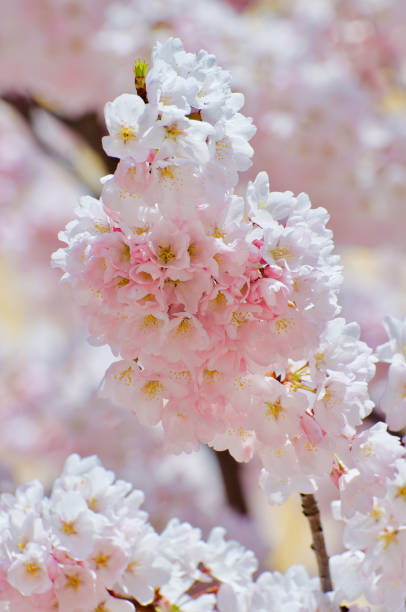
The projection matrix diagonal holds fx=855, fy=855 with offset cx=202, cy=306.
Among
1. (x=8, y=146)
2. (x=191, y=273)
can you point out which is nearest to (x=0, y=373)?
(x=8, y=146)

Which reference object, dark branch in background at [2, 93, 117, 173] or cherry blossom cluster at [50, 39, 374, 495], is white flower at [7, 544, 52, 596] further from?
dark branch in background at [2, 93, 117, 173]

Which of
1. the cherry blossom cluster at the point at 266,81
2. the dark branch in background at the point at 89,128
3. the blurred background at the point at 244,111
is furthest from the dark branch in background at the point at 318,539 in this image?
the dark branch in background at the point at 89,128

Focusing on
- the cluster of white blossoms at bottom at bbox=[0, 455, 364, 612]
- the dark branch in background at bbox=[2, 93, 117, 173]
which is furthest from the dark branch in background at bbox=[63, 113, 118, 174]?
the cluster of white blossoms at bottom at bbox=[0, 455, 364, 612]

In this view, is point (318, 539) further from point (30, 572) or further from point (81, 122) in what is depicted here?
point (81, 122)

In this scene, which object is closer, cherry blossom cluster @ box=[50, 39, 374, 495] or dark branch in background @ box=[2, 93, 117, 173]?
cherry blossom cluster @ box=[50, 39, 374, 495]

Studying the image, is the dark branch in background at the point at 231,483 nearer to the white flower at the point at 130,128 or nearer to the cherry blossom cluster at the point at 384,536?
the cherry blossom cluster at the point at 384,536

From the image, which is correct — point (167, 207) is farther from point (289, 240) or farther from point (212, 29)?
point (212, 29)

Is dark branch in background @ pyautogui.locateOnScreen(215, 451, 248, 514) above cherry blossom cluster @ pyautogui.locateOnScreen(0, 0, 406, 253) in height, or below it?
below
